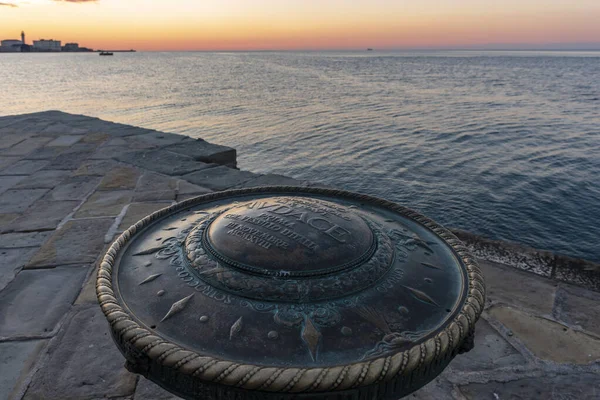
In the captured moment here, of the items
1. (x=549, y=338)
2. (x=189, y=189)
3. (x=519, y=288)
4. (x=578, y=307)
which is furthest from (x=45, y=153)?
(x=578, y=307)

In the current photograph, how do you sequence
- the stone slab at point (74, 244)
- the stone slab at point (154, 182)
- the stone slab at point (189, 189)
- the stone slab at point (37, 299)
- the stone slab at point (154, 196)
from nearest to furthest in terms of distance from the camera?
the stone slab at point (37, 299)
the stone slab at point (74, 244)
the stone slab at point (154, 196)
the stone slab at point (189, 189)
the stone slab at point (154, 182)

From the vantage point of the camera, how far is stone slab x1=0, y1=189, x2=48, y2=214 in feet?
12.6

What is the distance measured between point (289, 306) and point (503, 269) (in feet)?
7.17

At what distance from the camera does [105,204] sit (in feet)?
12.7

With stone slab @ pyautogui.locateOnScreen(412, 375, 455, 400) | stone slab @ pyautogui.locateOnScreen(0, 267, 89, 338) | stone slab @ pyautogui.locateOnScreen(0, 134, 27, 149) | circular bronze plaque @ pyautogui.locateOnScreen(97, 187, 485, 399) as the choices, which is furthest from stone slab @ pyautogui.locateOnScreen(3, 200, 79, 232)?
stone slab @ pyautogui.locateOnScreen(412, 375, 455, 400)

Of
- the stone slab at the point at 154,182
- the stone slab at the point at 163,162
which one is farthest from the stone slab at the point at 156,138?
the stone slab at the point at 154,182

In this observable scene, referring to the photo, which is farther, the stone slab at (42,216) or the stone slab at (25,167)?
the stone slab at (25,167)

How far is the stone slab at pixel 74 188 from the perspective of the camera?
407 cm

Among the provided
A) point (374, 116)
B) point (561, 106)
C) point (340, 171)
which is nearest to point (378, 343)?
point (340, 171)

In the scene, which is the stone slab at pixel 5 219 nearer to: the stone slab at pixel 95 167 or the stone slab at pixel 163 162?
the stone slab at pixel 95 167

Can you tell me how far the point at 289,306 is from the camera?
4.13 feet

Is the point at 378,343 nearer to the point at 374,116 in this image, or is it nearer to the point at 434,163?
the point at 434,163

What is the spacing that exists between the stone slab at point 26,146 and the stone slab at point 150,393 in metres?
5.15

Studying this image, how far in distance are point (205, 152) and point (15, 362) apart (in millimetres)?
3982
